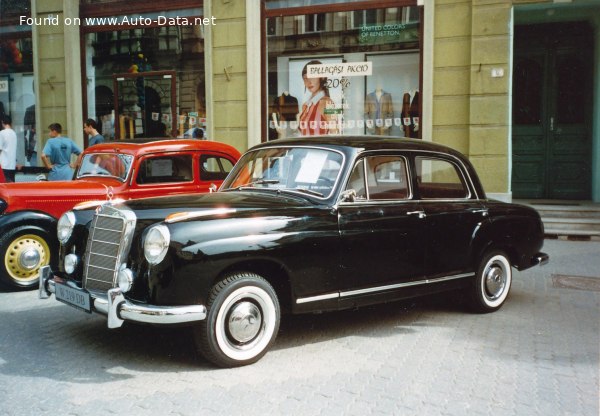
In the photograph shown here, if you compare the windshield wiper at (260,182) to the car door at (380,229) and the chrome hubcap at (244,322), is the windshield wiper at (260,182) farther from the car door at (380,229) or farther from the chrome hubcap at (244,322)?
the chrome hubcap at (244,322)

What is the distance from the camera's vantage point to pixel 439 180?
20.8ft

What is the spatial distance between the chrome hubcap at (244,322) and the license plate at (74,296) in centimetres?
102

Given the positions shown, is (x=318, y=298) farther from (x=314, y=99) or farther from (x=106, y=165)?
(x=314, y=99)

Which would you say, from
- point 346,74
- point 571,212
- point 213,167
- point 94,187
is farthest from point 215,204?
point 346,74

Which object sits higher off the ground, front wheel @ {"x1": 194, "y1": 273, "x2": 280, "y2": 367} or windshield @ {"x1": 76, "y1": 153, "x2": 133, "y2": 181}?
windshield @ {"x1": 76, "y1": 153, "x2": 133, "y2": 181}

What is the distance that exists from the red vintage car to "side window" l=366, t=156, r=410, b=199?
2739mm

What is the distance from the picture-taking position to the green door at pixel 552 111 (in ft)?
42.4

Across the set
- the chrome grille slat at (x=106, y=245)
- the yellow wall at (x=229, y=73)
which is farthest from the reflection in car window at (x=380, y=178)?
the yellow wall at (x=229, y=73)

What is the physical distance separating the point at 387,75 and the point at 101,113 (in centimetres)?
647

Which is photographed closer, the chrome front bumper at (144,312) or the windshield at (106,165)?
the chrome front bumper at (144,312)

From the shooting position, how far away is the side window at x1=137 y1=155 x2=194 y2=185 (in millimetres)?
7893

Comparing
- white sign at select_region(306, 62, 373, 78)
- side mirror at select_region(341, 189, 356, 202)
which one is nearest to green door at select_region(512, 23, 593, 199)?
white sign at select_region(306, 62, 373, 78)

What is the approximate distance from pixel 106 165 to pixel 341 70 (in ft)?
20.2

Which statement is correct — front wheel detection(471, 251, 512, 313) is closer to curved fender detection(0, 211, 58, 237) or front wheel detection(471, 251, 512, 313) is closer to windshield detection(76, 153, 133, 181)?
windshield detection(76, 153, 133, 181)
